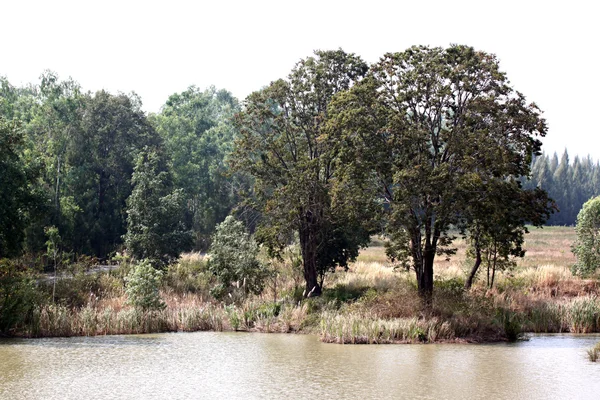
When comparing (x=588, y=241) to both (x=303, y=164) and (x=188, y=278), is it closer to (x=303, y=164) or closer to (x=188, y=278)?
(x=303, y=164)

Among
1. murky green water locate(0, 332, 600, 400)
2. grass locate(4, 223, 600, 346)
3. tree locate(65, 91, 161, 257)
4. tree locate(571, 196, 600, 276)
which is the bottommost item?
murky green water locate(0, 332, 600, 400)

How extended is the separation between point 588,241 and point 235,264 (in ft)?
65.3

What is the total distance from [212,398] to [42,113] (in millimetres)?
50903

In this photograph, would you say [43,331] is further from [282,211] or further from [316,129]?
[316,129]

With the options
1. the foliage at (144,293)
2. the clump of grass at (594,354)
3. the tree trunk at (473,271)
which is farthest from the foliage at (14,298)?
the clump of grass at (594,354)

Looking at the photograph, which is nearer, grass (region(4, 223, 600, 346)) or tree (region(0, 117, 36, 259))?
grass (region(4, 223, 600, 346))

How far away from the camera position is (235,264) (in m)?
36.6

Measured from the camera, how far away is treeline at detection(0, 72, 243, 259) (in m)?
35.6

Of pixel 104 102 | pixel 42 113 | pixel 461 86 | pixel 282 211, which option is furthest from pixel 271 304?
pixel 42 113

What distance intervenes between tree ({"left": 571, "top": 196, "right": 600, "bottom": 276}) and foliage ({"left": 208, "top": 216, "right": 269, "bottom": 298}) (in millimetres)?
17610

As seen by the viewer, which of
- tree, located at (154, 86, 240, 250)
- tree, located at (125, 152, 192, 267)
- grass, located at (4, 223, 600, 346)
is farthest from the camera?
tree, located at (154, 86, 240, 250)

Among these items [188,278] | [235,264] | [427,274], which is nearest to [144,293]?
[235,264]

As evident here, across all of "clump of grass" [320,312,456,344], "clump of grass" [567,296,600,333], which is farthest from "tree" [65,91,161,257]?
"clump of grass" [567,296,600,333]

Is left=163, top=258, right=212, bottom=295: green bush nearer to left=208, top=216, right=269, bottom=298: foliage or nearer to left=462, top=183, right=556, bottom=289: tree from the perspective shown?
left=208, top=216, right=269, bottom=298: foliage
